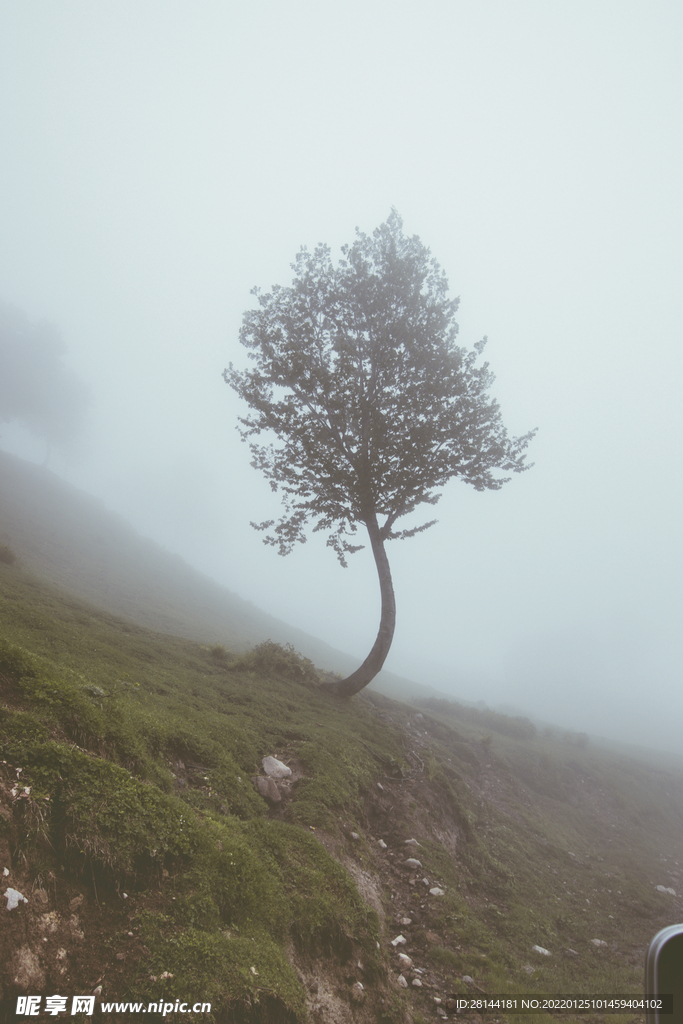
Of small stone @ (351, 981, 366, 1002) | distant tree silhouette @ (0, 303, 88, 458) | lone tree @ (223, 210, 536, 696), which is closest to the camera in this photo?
small stone @ (351, 981, 366, 1002)

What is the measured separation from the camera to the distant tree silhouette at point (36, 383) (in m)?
70.4

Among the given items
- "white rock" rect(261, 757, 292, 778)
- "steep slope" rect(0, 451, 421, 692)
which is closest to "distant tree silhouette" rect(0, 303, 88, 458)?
"steep slope" rect(0, 451, 421, 692)

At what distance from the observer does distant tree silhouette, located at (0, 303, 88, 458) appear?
70375 mm

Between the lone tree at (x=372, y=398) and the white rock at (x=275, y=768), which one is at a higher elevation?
the lone tree at (x=372, y=398)

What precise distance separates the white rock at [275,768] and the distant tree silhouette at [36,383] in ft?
275

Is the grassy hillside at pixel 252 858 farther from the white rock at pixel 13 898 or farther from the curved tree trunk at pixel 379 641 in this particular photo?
the curved tree trunk at pixel 379 641

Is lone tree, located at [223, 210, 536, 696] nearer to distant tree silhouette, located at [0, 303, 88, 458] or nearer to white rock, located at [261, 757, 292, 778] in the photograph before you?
white rock, located at [261, 757, 292, 778]

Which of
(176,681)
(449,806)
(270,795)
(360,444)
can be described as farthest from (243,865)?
(360,444)

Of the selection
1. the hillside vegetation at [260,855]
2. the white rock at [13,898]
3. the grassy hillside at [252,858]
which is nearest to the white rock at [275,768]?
the hillside vegetation at [260,855]

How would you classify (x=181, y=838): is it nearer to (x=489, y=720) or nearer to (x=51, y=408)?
(x=489, y=720)

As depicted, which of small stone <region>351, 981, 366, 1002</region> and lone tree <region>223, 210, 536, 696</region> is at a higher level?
lone tree <region>223, 210, 536, 696</region>

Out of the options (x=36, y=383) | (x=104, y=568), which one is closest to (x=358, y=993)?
(x=104, y=568)

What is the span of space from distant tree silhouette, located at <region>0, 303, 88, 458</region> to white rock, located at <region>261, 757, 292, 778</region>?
8368 centimetres

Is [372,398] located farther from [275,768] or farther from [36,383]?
[36,383]
